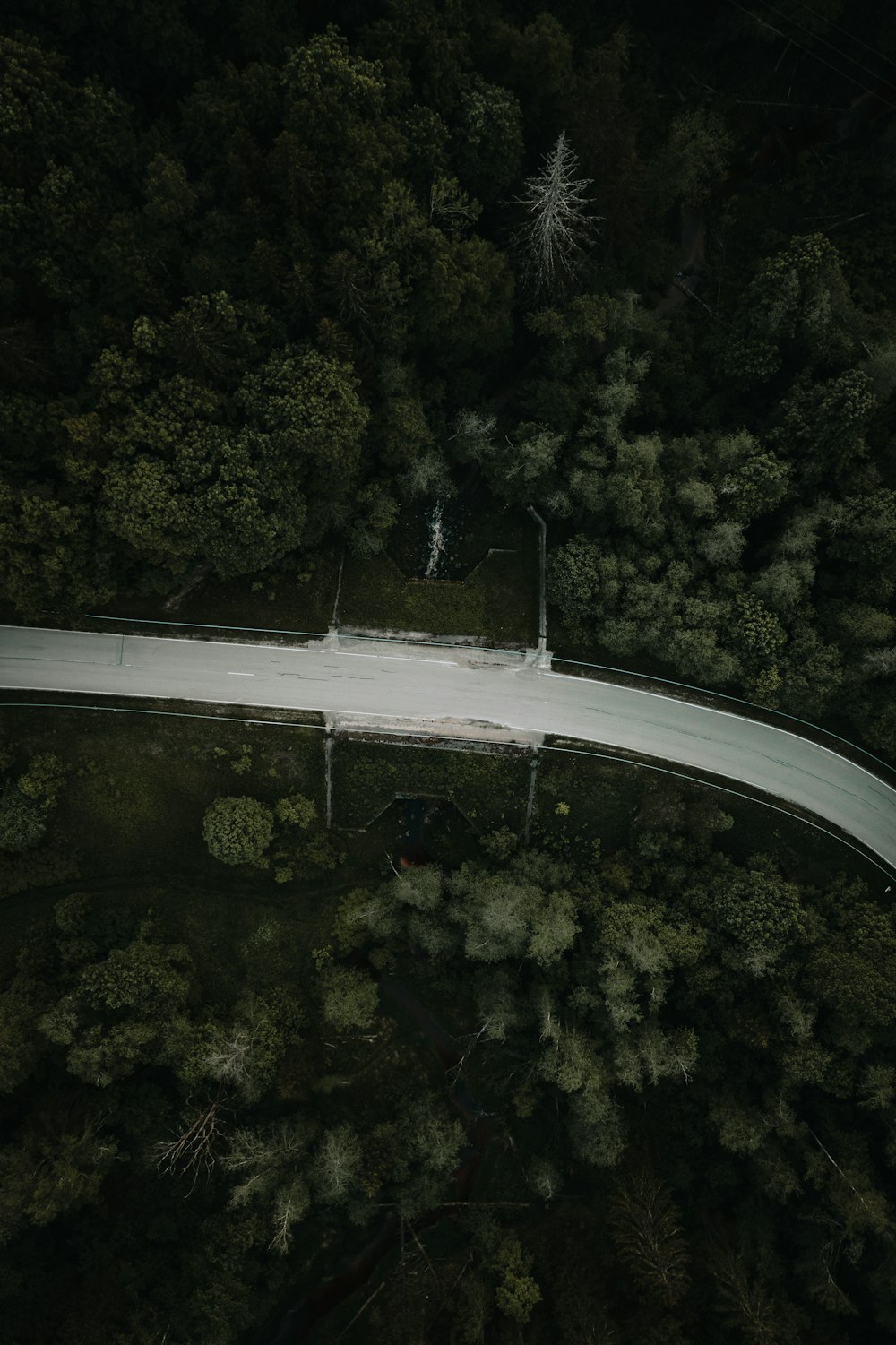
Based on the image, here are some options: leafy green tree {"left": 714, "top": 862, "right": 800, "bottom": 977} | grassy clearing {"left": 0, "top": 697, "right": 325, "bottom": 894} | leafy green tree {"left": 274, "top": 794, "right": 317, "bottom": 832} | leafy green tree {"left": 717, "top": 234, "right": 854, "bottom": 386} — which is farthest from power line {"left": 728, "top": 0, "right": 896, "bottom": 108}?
leafy green tree {"left": 274, "top": 794, "right": 317, "bottom": 832}

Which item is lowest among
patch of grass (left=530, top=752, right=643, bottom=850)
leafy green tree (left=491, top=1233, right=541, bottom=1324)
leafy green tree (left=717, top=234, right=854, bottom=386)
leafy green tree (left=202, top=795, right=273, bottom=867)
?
leafy green tree (left=491, top=1233, right=541, bottom=1324)

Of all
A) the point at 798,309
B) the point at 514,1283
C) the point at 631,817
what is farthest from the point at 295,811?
the point at 798,309

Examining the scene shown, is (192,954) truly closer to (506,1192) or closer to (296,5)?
(506,1192)

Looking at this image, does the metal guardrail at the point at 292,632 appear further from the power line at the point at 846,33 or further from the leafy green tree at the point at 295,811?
the power line at the point at 846,33

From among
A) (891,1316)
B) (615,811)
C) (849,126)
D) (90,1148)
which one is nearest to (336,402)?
(615,811)

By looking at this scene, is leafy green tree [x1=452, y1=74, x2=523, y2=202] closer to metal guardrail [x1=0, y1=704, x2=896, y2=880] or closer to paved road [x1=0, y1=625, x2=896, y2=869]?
paved road [x1=0, y1=625, x2=896, y2=869]

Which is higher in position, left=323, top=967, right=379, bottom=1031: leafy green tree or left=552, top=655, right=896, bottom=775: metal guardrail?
left=552, top=655, right=896, bottom=775: metal guardrail

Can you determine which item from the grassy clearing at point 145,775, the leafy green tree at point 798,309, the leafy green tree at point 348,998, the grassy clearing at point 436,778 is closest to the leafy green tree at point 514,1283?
the leafy green tree at point 348,998

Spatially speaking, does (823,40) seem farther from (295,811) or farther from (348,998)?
(348,998)
